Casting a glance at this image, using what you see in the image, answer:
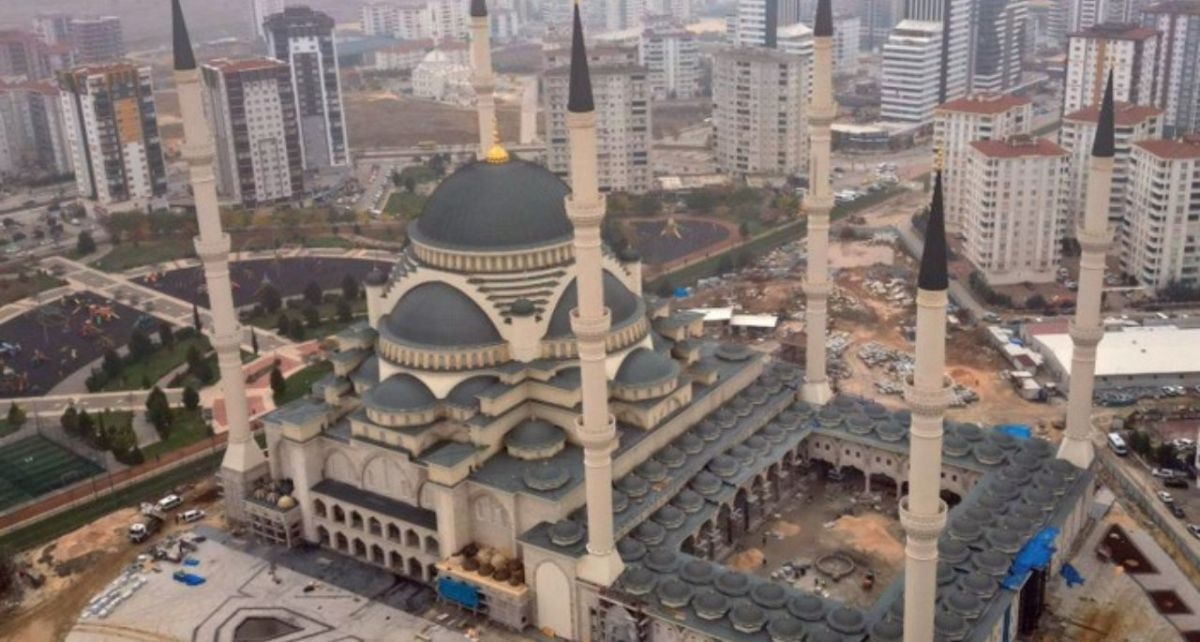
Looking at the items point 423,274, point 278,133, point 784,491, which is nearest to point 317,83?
point 278,133

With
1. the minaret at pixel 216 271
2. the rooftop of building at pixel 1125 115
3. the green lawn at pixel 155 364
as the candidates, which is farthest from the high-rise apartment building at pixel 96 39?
the rooftop of building at pixel 1125 115

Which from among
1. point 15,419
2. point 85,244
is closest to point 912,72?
point 85,244

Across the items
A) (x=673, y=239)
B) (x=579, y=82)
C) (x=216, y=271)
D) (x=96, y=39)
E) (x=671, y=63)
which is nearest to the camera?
(x=579, y=82)

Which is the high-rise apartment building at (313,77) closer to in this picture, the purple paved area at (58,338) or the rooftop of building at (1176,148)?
the purple paved area at (58,338)

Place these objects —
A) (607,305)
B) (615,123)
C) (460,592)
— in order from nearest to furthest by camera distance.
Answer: (460,592) → (607,305) → (615,123)

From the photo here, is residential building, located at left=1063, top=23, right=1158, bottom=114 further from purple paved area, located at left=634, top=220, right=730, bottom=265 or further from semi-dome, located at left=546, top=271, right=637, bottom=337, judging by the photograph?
semi-dome, located at left=546, top=271, right=637, bottom=337

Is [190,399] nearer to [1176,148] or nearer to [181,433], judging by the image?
[181,433]
